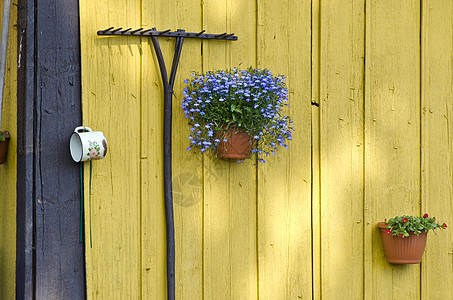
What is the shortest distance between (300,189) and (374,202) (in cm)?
44

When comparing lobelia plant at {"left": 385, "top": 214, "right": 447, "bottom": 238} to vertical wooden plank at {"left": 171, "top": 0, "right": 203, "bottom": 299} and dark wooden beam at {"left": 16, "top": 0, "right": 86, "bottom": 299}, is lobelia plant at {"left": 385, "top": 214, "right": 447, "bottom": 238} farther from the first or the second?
dark wooden beam at {"left": 16, "top": 0, "right": 86, "bottom": 299}

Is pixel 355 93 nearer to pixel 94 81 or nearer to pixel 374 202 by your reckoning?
pixel 374 202

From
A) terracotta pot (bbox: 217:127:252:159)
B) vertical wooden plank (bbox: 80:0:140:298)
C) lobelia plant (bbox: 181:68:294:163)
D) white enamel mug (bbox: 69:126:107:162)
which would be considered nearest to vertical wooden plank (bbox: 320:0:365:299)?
lobelia plant (bbox: 181:68:294:163)

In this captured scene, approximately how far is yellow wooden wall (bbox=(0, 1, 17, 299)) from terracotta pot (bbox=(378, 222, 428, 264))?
1752 millimetres

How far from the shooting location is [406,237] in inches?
110

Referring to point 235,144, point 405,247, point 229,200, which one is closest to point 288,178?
point 229,200

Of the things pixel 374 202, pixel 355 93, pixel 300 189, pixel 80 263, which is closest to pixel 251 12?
pixel 355 93

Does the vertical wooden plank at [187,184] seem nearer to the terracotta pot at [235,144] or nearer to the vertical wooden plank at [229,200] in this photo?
the vertical wooden plank at [229,200]

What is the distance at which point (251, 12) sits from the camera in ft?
8.78

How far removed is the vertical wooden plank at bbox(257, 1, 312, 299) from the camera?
270cm

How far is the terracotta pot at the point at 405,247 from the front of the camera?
9.20ft

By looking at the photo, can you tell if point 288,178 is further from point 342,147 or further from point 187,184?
point 187,184

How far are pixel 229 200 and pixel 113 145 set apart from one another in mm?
592

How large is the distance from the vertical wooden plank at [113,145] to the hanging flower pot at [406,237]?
1250 millimetres
